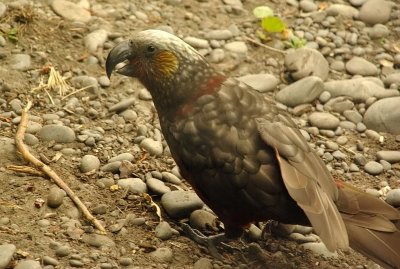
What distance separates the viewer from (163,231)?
4020mm

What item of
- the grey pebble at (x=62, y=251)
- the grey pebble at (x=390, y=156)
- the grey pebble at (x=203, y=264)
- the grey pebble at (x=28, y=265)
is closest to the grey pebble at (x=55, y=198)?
the grey pebble at (x=62, y=251)

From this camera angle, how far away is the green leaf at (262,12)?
6.02 m

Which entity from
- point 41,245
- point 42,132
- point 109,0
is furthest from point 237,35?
point 41,245

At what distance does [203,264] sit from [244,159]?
2.00 feet

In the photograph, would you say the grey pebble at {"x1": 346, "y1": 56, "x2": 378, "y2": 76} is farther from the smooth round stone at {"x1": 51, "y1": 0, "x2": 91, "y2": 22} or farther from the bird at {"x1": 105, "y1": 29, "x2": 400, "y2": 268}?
the smooth round stone at {"x1": 51, "y1": 0, "x2": 91, "y2": 22}

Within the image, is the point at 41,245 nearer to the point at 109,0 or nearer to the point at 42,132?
the point at 42,132

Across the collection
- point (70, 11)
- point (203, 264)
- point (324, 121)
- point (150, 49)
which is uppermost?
point (150, 49)

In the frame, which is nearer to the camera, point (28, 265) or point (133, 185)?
point (28, 265)

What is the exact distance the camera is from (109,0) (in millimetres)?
5883

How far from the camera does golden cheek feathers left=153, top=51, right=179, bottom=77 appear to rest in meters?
3.96

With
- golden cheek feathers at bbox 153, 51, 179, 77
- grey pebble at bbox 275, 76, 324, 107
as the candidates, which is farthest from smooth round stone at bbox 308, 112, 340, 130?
golden cheek feathers at bbox 153, 51, 179, 77

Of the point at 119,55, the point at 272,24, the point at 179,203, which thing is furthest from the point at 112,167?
the point at 272,24

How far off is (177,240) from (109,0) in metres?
2.52

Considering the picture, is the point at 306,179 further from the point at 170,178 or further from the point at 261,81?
the point at 261,81
